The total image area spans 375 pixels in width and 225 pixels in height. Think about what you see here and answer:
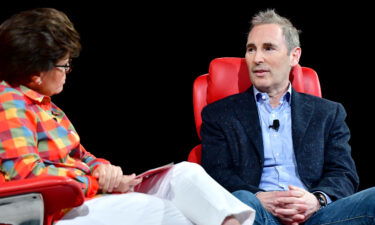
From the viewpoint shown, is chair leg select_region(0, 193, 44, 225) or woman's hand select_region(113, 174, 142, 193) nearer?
chair leg select_region(0, 193, 44, 225)

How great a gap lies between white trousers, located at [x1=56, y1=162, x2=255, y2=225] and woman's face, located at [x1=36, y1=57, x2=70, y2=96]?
0.41 m

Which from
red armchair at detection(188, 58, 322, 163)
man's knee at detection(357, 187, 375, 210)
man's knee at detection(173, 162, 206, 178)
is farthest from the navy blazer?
man's knee at detection(173, 162, 206, 178)

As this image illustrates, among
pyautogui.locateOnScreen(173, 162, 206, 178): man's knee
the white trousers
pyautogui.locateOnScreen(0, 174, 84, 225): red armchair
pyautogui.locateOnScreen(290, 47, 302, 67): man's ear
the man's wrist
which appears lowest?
the man's wrist

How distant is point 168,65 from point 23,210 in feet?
5.73

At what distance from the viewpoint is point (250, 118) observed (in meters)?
2.61

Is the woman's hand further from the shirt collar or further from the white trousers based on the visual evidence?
the shirt collar

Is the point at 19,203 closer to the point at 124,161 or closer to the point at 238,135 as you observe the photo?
the point at 238,135

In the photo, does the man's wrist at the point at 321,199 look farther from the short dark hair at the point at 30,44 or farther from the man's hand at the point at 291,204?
the short dark hair at the point at 30,44

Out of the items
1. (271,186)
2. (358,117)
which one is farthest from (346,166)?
(358,117)

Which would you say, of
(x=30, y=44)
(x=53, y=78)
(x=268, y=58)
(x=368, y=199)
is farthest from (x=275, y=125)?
(x=30, y=44)

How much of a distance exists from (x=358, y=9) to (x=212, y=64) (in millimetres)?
1116

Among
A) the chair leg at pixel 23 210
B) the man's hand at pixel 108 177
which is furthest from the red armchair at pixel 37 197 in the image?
the man's hand at pixel 108 177

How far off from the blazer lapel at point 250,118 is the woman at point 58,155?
62 centimetres

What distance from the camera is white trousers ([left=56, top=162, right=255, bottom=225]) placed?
6.07 ft
